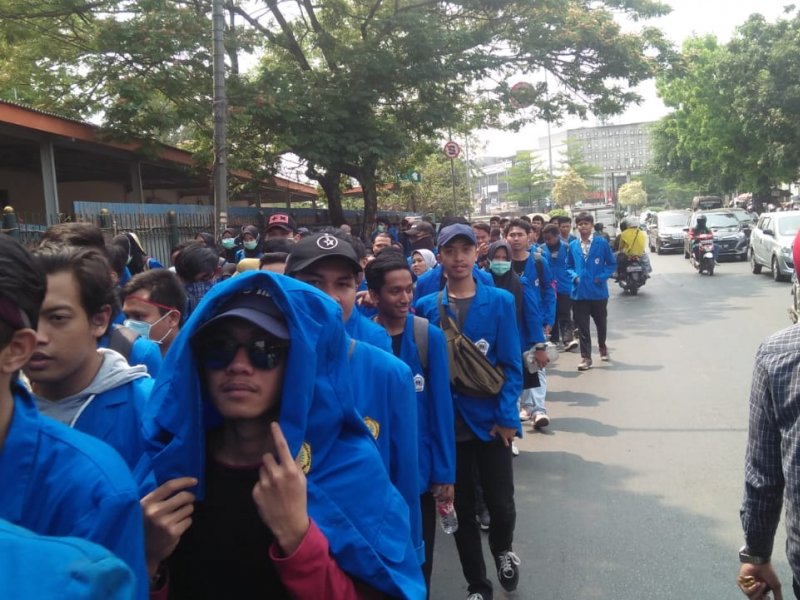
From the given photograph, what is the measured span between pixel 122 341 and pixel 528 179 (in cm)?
6088

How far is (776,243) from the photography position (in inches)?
677

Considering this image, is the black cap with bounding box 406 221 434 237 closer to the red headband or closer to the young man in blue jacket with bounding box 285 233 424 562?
the young man in blue jacket with bounding box 285 233 424 562

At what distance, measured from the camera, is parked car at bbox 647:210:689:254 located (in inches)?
1088

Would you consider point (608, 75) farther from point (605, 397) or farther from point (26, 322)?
point (26, 322)

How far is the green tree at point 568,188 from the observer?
6762 cm

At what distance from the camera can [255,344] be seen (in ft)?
5.38

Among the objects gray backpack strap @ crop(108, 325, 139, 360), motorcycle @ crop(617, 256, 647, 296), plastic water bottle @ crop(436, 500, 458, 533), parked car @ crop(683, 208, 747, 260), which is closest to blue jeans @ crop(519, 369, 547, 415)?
plastic water bottle @ crop(436, 500, 458, 533)

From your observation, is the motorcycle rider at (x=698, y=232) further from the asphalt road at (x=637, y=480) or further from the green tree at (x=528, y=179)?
the green tree at (x=528, y=179)

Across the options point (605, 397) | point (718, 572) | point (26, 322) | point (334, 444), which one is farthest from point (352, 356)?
point (605, 397)

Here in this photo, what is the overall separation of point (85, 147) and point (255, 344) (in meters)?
11.9

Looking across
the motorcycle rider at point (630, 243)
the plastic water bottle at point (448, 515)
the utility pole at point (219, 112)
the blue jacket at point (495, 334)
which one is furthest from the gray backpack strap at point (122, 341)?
the motorcycle rider at point (630, 243)

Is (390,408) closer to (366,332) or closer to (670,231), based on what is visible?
(366,332)

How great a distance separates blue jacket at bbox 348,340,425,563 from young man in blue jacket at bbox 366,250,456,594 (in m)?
0.71

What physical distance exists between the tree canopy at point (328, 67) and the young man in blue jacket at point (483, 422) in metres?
8.96
